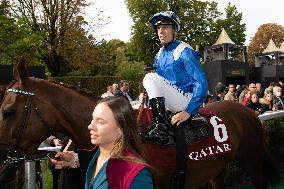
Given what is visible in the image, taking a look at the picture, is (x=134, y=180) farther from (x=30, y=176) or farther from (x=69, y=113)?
(x=30, y=176)

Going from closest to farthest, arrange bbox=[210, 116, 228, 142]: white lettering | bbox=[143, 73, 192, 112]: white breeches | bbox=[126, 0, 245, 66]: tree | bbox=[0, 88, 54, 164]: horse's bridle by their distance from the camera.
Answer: bbox=[0, 88, 54, 164]: horse's bridle
bbox=[143, 73, 192, 112]: white breeches
bbox=[210, 116, 228, 142]: white lettering
bbox=[126, 0, 245, 66]: tree

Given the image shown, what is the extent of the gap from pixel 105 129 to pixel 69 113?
4.93 feet

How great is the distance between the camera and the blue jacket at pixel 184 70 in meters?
3.29

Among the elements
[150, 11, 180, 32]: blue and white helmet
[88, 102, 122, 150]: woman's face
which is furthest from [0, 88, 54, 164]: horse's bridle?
[88, 102, 122, 150]: woman's face

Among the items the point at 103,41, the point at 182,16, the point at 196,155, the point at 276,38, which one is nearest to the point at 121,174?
the point at 196,155

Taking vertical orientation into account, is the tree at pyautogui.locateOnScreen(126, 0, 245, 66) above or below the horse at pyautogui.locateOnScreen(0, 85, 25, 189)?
above

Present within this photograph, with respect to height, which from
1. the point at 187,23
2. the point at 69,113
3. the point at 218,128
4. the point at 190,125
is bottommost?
the point at 218,128

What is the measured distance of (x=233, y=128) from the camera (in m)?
4.24

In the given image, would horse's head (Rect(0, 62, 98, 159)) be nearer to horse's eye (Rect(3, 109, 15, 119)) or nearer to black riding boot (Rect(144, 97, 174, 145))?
horse's eye (Rect(3, 109, 15, 119))

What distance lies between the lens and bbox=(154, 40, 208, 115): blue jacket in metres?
3.29

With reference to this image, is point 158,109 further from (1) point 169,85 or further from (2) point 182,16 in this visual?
(2) point 182,16

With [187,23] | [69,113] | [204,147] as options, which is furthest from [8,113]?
[187,23]

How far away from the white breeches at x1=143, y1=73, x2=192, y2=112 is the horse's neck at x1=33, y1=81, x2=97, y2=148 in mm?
552

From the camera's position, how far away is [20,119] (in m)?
2.81
